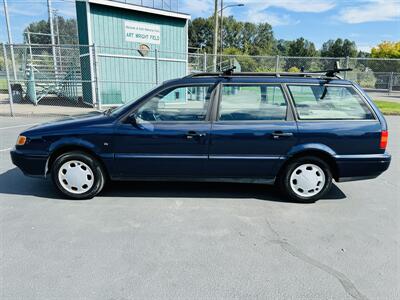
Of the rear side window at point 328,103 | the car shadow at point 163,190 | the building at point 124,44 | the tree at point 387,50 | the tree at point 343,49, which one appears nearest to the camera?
the rear side window at point 328,103

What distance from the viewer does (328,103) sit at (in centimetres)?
398

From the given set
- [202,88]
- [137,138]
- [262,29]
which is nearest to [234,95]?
[202,88]

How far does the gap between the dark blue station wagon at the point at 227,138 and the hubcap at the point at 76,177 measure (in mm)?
13

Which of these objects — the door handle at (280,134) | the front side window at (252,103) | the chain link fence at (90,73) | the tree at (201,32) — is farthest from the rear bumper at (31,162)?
the tree at (201,32)

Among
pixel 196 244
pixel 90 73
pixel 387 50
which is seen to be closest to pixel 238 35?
pixel 387 50

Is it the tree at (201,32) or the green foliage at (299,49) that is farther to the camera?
the tree at (201,32)

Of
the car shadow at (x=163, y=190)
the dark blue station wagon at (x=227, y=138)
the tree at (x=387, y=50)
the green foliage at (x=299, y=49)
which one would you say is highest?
the green foliage at (x=299, y=49)

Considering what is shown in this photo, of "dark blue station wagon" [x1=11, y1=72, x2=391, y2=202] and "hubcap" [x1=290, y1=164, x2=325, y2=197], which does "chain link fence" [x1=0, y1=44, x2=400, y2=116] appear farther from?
"hubcap" [x1=290, y1=164, x2=325, y2=197]

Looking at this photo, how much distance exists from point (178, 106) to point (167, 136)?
44cm

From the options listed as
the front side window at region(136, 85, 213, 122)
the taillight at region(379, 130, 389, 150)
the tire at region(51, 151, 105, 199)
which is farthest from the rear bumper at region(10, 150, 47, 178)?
the taillight at region(379, 130, 389, 150)

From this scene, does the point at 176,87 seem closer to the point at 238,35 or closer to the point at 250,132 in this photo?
the point at 250,132

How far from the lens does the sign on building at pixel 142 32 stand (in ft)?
46.2

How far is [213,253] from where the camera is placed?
2.88 m

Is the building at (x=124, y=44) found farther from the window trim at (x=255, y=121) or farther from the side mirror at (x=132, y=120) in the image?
the window trim at (x=255, y=121)
